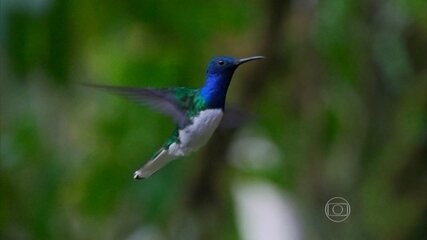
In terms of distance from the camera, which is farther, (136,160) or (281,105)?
(281,105)

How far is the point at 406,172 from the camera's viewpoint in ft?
5.03

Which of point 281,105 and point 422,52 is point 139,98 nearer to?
point 281,105

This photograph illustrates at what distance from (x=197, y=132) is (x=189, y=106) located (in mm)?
64

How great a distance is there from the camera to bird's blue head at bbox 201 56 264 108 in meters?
0.55

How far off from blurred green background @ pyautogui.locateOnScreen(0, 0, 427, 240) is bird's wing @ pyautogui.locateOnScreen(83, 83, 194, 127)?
5.3 inches

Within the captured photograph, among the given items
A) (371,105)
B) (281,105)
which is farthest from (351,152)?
(281,105)

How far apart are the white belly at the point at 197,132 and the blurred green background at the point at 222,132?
188 mm

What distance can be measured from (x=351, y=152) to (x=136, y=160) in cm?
62

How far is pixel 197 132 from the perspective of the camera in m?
0.55
